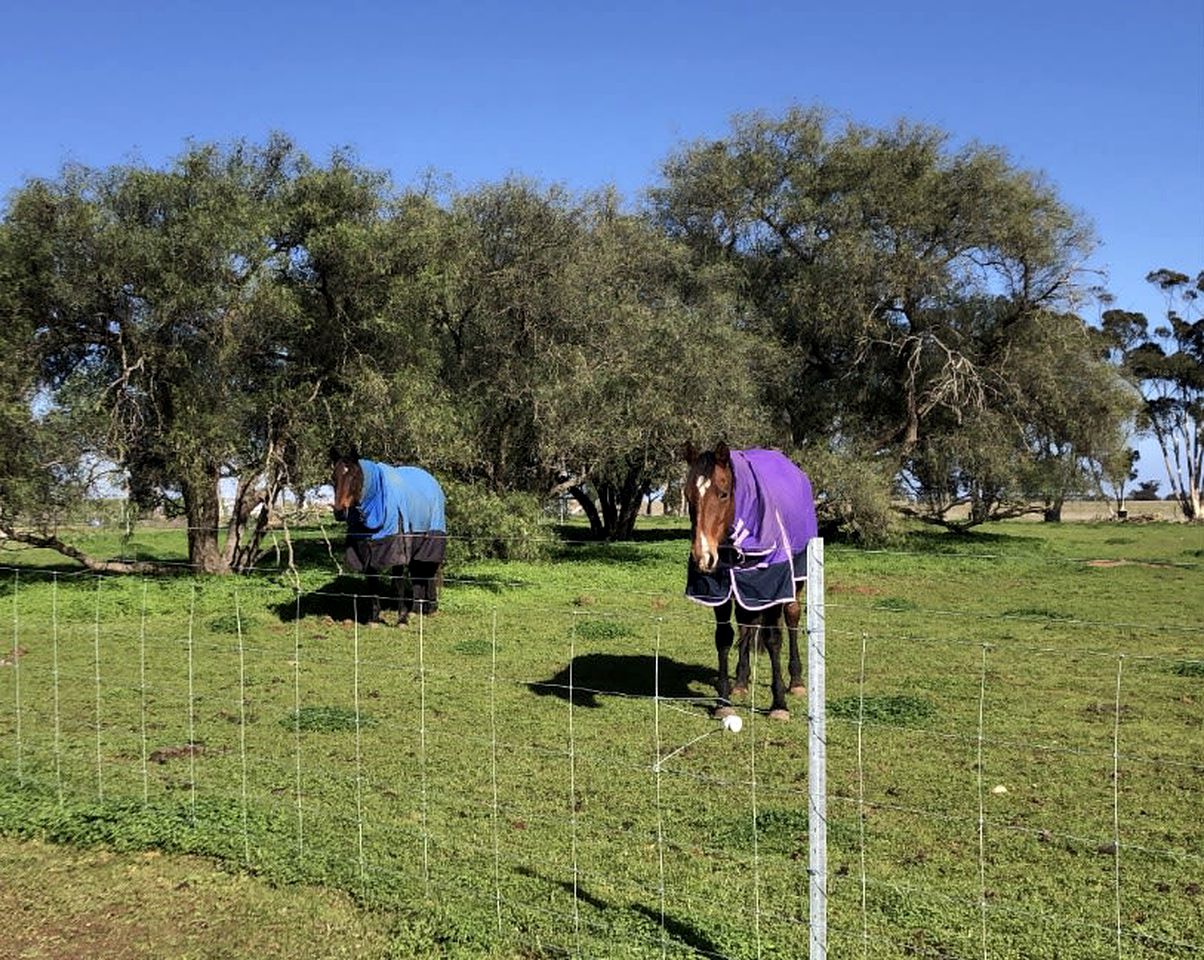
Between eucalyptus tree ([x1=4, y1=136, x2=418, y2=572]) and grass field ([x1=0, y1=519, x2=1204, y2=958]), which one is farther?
A: eucalyptus tree ([x1=4, y1=136, x2=418, y2=572])

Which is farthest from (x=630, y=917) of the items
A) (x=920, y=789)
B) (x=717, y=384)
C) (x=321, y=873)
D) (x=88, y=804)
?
(x=717, y=384)

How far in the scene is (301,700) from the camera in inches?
321

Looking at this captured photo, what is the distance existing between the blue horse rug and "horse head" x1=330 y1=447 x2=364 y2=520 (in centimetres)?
6

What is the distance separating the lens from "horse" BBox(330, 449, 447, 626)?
1184cm

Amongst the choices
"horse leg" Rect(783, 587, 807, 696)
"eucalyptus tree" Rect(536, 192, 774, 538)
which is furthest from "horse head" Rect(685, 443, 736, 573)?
"eucalyptus tree" Rect(536, 192, 774, 538)

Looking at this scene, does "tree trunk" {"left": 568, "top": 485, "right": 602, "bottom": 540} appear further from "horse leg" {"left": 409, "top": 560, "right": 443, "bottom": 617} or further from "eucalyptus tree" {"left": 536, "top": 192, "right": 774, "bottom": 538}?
"horse leg" {"left": 409, "top": 560, "right": 443, "bottom": 617}

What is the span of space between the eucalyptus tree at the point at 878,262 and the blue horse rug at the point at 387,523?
551 inches

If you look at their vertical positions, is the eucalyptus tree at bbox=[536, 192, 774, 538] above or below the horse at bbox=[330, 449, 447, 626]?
above

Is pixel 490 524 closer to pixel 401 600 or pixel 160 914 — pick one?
pixel 401 600

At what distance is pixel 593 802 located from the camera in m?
5.59

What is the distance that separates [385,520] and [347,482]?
26.8 inches

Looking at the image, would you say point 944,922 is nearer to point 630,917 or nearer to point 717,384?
point 630,917

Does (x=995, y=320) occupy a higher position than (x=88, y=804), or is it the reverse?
(x=995, y=320)

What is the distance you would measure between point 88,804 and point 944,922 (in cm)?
447
